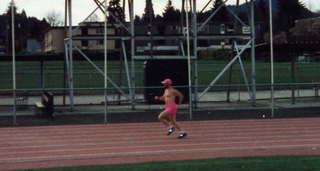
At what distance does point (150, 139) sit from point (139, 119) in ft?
18.2

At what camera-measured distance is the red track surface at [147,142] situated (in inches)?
517

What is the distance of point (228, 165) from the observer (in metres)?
11.4

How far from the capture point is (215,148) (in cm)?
1452

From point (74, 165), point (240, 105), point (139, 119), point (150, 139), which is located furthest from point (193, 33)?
point (74, 165)

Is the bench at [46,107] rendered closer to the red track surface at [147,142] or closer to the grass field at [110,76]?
the red track surface at [147,142]

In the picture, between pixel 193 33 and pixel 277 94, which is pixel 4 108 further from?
pixel 277 94

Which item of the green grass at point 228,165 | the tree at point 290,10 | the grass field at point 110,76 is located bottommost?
the green grass at point 228,165

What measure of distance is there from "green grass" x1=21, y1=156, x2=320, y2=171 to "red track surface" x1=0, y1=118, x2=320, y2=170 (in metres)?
0.84

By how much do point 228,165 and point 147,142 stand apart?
454cm

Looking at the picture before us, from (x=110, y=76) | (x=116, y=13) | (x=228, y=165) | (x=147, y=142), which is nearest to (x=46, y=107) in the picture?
(x=147, y=142)

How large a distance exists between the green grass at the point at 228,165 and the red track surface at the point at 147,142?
2.75ft

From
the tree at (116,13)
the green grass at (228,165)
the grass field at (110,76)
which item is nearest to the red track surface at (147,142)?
the green grass at (228,165)

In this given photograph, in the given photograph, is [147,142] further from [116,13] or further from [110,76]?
[116,13]

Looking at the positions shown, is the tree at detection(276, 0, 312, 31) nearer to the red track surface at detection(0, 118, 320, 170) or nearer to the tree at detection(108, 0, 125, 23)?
the tree at detection(108, 0, 125, 23)
